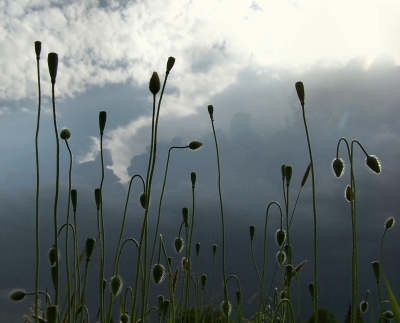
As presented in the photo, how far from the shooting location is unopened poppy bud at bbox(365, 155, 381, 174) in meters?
2.87

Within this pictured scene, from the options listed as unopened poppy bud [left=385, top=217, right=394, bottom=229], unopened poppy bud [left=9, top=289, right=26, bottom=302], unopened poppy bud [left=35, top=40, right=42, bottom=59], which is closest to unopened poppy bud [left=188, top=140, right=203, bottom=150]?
unopened poppy bud [left=35, top=40, right=42, bottom=59]

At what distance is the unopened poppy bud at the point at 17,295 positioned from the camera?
255cm

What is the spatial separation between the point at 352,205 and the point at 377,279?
155cm

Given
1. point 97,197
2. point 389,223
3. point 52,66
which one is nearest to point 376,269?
point 389,223

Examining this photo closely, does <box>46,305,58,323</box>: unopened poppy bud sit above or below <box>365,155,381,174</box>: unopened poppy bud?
below

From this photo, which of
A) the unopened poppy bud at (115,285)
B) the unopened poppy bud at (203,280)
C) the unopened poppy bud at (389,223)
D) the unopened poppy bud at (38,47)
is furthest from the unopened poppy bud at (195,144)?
the unopened poppy bud at (203,280)

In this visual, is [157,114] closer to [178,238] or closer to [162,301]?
[178,238]

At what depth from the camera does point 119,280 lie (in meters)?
3.02

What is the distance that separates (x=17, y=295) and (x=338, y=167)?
2.17m

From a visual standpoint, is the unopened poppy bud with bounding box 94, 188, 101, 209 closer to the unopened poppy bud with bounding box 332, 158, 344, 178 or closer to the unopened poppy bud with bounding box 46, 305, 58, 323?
the unopened poppy bud with bounding box 46, 305, 58, 323

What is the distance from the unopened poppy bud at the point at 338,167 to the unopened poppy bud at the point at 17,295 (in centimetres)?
211

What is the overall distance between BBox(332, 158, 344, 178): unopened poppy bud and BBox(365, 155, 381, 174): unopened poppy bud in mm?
193

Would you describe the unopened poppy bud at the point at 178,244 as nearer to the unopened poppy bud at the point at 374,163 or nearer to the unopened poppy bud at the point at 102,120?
the unopened poppy bud at the point at 102,120

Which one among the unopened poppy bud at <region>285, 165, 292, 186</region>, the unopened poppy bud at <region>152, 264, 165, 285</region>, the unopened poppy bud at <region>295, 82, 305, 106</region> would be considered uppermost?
the unopened poppy bud at <region>295, 82, 305, 106</region>
